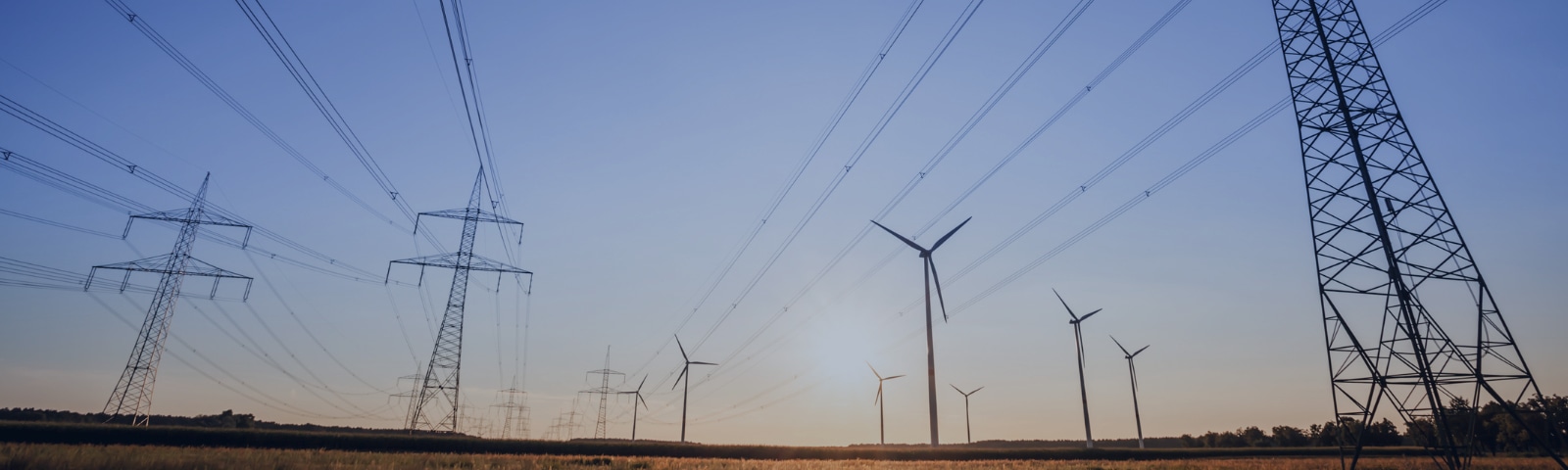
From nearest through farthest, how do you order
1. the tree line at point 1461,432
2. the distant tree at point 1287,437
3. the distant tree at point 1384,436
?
the tree line at point 1461,432 → the distant tree at point 1384,436 → the distant tree at point 1287,437

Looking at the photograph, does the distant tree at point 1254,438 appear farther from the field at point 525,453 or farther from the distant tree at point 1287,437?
the field at point 525,453

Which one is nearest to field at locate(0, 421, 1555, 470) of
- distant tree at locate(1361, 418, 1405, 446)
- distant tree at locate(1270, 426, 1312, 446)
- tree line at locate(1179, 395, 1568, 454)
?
tree line at locate(1179, 395, 1568, 454)

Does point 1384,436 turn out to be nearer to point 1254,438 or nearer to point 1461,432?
point 1254,438

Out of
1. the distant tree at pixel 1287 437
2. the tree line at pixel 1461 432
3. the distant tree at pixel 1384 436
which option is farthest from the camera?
the distant tree at pixel 1287 437

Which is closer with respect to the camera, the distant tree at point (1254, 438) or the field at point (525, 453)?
the field at point (525, 453)

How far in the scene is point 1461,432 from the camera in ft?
106

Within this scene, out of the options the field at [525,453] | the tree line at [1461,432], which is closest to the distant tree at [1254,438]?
the tree line at [1461,432]

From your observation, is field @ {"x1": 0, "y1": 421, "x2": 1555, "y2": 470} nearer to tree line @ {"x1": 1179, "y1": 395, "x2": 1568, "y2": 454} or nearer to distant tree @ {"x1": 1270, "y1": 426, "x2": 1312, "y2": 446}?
tree line @ {"x1": 1179, "y1": 395, "x2": 1568, "y2": 454}

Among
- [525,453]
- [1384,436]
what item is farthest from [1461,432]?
[1384,436]

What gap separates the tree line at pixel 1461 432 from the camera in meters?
27.6

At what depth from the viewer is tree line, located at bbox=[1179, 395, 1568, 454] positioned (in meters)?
27.6

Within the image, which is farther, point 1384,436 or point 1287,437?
point 1287,437

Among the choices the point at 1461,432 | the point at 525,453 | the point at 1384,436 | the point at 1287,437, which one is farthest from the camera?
the point at 1287,437

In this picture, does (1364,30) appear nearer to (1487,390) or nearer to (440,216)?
(1487,390)
